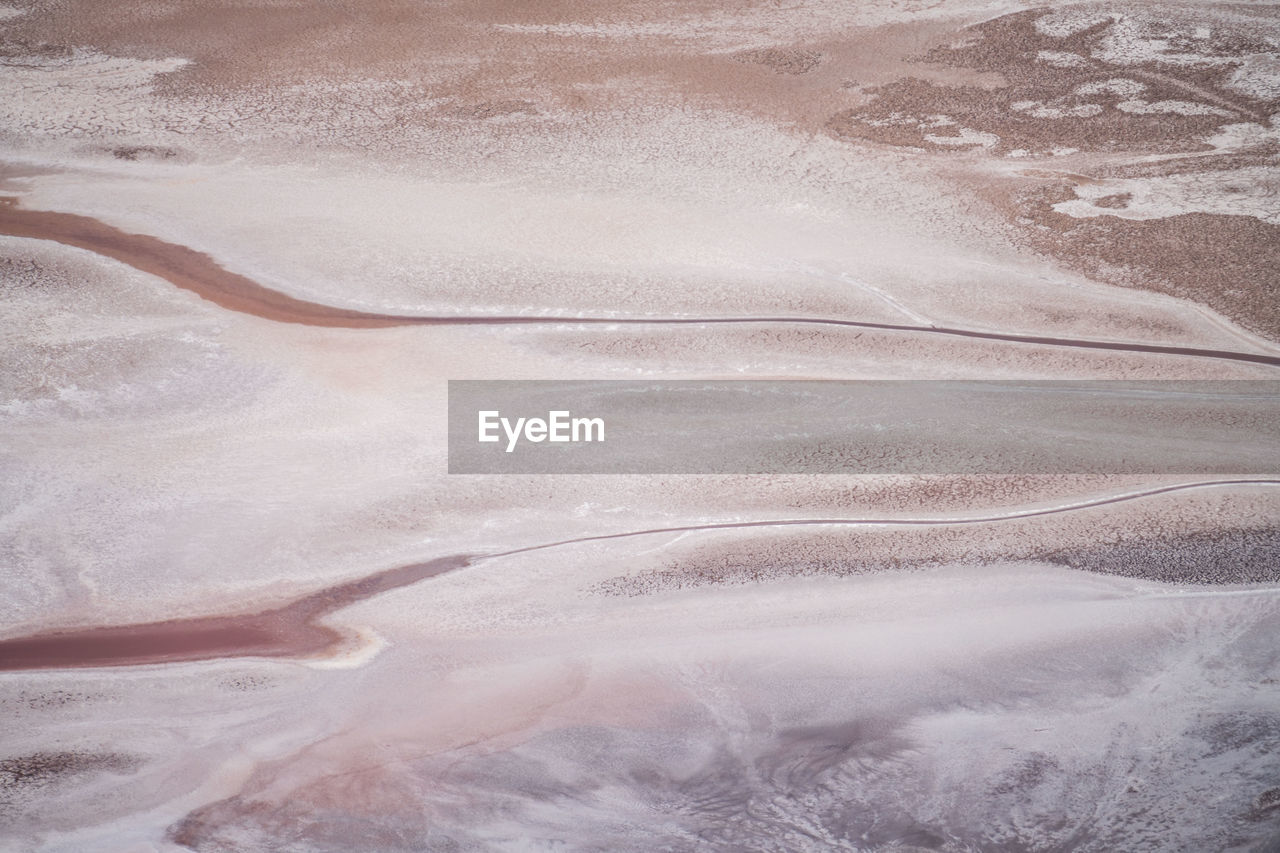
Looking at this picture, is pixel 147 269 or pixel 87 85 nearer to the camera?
pixel 147 269

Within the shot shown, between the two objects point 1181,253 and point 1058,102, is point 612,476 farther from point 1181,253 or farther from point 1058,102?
point 1058,102

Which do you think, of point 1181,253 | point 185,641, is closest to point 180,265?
point 185,641

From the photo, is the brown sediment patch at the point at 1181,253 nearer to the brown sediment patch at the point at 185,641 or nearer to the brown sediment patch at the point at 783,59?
the brown sediment patch at the point at 783,59

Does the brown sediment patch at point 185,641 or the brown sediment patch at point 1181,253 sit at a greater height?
the brown sediment patch at point 1181,253

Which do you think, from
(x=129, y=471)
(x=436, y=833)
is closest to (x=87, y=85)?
(x=129, y=471)

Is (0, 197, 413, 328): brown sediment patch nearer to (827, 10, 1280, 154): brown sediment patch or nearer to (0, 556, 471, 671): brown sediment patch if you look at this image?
(0, 556, 471, 671): brown sediment patch

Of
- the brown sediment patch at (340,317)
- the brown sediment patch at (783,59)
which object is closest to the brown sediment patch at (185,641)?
the brown sediment patch at (340,317)

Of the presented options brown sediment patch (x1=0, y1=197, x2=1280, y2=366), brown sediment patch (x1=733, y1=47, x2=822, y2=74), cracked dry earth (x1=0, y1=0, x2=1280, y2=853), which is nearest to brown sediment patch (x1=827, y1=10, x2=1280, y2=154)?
cracked dry earth (x1=0, y1=0, x2=1280, y2=853)

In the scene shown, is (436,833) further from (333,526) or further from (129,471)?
(129,471)
